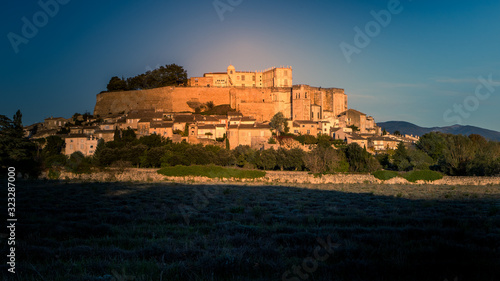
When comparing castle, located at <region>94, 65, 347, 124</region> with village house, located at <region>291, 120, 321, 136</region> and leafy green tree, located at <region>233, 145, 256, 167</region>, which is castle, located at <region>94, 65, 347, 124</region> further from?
leafy green tree, located at <region>233, 145, 256, 167</region>

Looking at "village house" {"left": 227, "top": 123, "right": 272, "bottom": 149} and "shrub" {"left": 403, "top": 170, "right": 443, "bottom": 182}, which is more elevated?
"village house" {"left": 227, "top": 123, "right": 272, "bottom": 149}

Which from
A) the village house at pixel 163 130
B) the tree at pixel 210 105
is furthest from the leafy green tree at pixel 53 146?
the tree at pixel 210 105

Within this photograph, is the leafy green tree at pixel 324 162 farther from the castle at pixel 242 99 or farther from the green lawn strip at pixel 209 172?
the castle at pixel 242 99

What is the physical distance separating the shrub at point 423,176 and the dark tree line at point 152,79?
195ft

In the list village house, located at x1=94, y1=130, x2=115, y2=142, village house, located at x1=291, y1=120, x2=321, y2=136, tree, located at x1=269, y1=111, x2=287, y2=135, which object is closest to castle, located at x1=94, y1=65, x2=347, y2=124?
village house, located at x1=291, y1=120, x2=321, y2=136

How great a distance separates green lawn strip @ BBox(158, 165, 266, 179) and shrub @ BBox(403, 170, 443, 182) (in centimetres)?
1153

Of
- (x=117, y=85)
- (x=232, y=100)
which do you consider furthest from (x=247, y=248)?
(x=117, y=85)

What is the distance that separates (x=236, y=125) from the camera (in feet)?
185

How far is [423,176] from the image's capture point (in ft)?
99.6

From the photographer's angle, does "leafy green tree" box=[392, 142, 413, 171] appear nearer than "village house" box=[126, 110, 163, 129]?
Yes

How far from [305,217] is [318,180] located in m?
21.2

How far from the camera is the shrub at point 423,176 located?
29.7 metres

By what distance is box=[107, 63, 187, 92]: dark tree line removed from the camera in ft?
267

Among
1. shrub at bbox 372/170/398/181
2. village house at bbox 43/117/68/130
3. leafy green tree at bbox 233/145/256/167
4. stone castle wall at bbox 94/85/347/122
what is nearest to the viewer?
shrub at bbox 372/170/398/181
